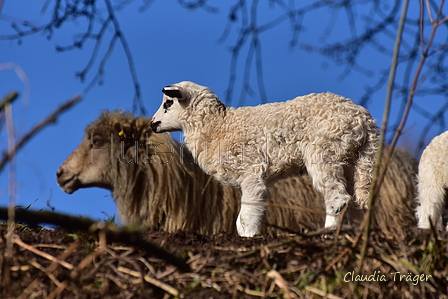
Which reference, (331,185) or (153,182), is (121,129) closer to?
(153,182)

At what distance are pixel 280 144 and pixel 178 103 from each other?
3.73 feet

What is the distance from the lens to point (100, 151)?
6.91 m

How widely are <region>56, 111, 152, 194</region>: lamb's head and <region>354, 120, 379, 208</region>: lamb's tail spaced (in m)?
3.07

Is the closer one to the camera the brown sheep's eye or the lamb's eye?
the lamb's eye

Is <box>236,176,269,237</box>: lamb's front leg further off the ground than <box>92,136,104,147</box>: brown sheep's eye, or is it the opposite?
<box>92,136,104,147</box>: brown sheep's eye

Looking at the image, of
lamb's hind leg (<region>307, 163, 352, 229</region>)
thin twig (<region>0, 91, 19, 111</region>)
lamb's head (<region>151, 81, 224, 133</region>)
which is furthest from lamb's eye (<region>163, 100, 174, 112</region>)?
thin twig (<region>0, 91, 19, 111</region>)

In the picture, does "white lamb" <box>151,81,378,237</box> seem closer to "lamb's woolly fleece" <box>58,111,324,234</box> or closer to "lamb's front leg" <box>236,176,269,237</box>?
"lamb's front leg" <box>236,176,269,237</box>

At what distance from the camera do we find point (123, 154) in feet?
22.7

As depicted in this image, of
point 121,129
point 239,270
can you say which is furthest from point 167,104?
point 239,270

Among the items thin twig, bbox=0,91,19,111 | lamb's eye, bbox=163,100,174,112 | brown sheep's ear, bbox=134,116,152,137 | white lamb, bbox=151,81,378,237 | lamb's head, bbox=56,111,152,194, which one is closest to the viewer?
thin twig, bbox=0,91,19,111

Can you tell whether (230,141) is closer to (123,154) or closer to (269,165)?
(269,165)

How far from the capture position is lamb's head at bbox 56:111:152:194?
6.82m

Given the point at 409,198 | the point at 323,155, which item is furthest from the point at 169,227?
the point at 409,198

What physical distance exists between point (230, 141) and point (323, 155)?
0.90 m
